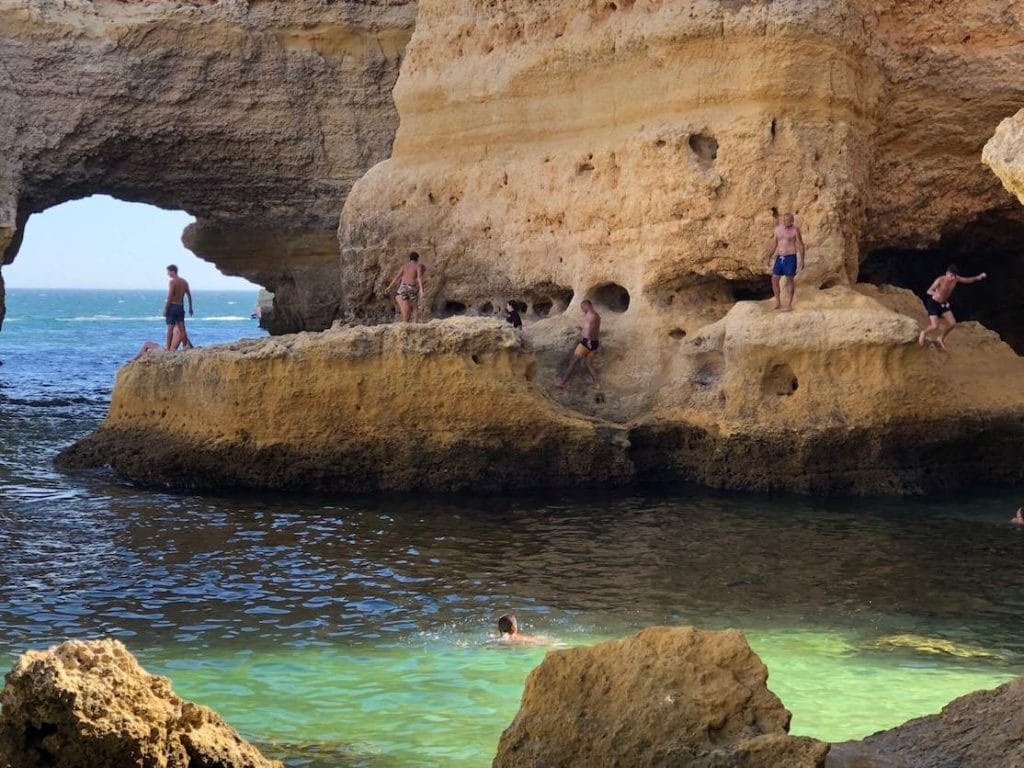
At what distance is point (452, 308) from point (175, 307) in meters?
3.41

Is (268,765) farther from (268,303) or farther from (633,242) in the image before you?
(268,303)

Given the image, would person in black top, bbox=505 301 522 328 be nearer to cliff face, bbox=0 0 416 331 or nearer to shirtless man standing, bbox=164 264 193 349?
shirtless man standing, bbox=164 264 193 349

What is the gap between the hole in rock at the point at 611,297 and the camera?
15.2m

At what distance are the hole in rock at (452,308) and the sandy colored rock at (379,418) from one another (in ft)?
10.4

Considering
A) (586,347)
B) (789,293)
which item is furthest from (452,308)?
(789,293)

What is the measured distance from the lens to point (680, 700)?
4633 mm

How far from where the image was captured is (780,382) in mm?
13250

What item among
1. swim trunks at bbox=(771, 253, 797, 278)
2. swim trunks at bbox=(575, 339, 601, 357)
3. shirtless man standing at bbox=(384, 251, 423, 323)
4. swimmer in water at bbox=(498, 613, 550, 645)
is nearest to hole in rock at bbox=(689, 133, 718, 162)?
swim trunks at bbox=(771, 253, 797, 278)

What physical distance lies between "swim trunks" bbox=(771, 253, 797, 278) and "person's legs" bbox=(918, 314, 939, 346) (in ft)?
4.47

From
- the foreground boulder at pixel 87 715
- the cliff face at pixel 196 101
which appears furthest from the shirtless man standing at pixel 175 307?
the foreground boulder at pixel 87 715

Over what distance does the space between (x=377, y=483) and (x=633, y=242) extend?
3.90 m

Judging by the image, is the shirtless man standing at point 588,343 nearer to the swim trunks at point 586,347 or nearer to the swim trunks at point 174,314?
the swim trunks at point 586,347

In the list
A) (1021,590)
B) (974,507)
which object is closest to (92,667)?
(1021,590)

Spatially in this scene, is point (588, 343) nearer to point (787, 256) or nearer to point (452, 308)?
point (787, 256)
